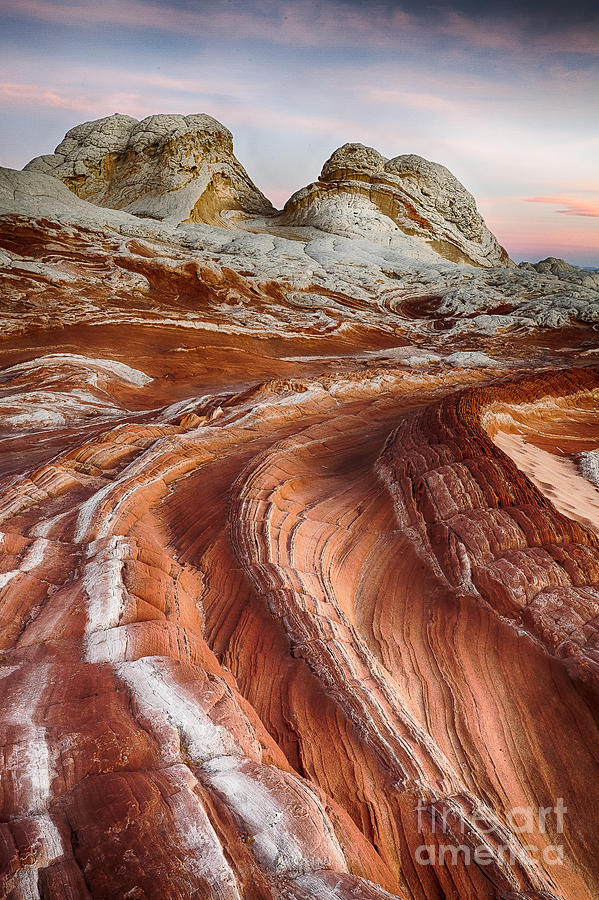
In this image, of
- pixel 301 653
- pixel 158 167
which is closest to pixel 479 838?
pixel 301 653

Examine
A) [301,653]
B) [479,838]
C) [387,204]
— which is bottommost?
[479,838]

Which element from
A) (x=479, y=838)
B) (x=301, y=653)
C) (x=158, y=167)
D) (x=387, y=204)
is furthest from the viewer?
(x=158, y=167)

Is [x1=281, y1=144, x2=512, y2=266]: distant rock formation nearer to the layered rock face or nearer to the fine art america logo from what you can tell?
the layered rock face

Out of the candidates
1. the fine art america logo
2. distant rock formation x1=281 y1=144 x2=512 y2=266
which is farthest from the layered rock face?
distant rock formation x1=281 y1=144 x2=512 y2=266

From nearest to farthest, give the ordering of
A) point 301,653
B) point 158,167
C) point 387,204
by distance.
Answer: point 301,653 → point 387,204 → point 158,167

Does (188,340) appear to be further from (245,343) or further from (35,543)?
(35,543)

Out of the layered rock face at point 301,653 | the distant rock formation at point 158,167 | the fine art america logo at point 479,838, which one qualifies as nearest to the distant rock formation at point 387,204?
the distant rock formation at point 158,167

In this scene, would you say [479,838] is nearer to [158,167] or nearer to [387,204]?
[387,204]
